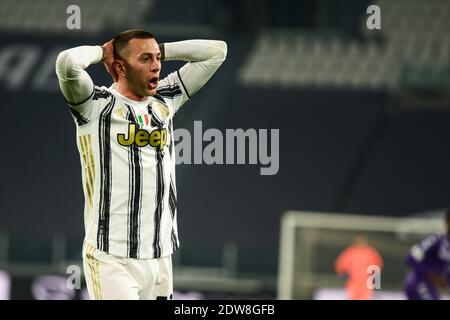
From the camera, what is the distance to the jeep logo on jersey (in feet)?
14.1

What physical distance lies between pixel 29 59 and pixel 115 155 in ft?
39.3

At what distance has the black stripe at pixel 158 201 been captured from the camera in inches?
171

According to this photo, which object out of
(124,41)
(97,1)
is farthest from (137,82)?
(97,1)

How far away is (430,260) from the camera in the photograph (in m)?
8.39

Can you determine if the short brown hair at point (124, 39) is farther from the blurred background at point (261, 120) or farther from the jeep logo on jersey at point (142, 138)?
the blurred background at point (261, 120)

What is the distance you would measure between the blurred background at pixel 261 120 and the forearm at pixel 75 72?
28.4ft

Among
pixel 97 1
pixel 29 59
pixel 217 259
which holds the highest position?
pixel 97 1

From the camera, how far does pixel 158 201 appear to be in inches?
171

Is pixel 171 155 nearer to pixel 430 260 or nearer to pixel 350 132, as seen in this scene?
pixel 430 260

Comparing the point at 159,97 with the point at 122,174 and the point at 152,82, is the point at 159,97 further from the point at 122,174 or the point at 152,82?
the point at 122,174

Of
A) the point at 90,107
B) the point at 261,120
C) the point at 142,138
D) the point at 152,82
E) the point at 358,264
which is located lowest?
the point at 358,264

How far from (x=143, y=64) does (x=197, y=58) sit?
1.22 feet

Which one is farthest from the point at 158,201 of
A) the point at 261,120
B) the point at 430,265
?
the point at 261,120

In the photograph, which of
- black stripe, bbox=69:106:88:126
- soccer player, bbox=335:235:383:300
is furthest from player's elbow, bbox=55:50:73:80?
soccer player, bbox=335:235:383:300
